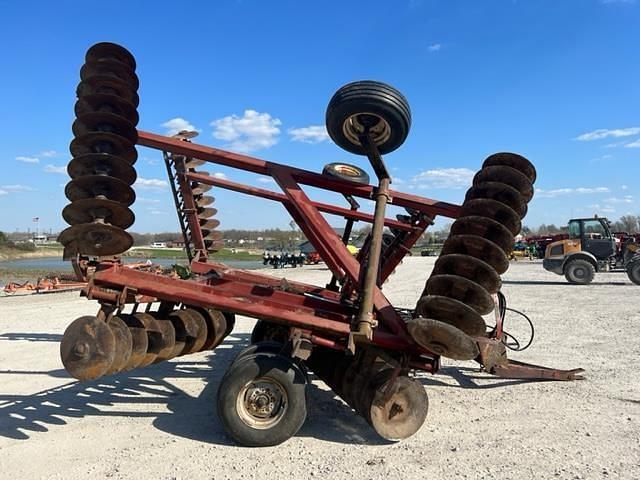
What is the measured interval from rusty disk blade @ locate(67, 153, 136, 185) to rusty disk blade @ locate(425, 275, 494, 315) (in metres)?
2.72

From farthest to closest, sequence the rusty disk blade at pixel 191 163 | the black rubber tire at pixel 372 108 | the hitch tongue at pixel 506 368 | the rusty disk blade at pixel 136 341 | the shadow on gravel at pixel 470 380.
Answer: the rusty disk blade at pixel 191 163, the shadow on gravel at pixel 470 380, the hitch tongue at pixel 506 368, the rusty disk blade at pixel 136 341, the black rubber tire at pixel 372 108

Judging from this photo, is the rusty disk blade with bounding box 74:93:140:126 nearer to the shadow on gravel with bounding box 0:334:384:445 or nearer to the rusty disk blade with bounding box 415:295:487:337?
the shadow on gravel with bounding box 0:334:384:445

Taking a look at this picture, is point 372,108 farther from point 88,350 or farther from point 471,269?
point 88,350

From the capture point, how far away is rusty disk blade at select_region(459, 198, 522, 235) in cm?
379

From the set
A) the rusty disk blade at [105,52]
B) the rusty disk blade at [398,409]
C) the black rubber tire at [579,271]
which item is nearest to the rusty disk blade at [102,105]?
the rusty disk blade at [105,52]

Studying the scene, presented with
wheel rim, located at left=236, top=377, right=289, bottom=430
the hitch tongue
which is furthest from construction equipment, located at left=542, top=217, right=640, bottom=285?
wheel rim, located at left=236, top=377, right=289, bottom=430

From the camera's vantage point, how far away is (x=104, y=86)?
4.24 m

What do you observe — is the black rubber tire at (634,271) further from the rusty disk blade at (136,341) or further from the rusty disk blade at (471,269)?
the rusty disk blade at (136,341)

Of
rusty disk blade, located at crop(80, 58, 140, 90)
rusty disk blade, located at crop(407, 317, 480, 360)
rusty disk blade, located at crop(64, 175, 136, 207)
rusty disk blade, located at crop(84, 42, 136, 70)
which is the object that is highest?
rusty disk blade, located at crop(84, 42, 136, 70)

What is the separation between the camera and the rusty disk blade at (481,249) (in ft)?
12.1

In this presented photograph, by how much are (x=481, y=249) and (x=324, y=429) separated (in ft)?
6.60

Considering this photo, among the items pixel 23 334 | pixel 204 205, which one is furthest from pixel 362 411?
pixel 23 334

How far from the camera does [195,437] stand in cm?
407

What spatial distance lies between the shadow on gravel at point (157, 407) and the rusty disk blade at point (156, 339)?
53 cm
